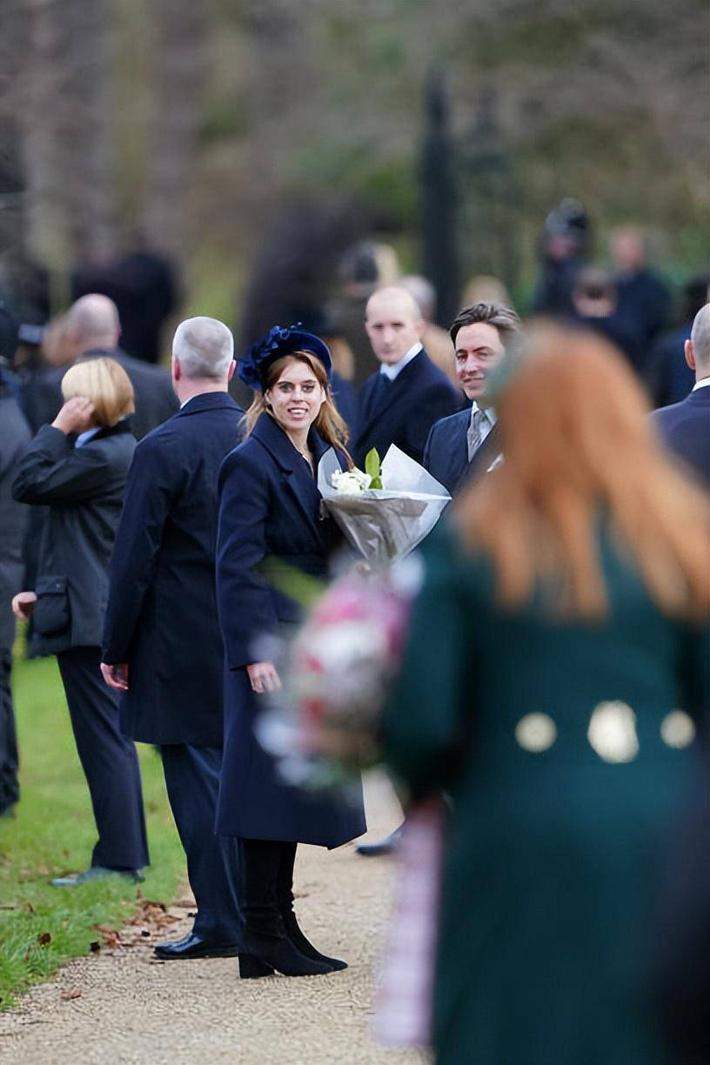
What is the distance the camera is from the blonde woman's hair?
819 centimetres

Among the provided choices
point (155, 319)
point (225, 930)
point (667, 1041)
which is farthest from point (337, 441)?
point (155, 319)

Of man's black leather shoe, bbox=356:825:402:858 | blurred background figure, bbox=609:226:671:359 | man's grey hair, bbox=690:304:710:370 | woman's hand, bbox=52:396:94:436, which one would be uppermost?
blurred background figure, bbox=609:226:671:359

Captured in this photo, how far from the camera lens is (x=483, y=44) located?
30.0 metres

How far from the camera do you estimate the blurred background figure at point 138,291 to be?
2138 cm

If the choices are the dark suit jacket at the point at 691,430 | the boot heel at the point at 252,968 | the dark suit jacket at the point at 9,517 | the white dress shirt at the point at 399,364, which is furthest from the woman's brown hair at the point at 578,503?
the dark suit jacket at the point at 9,517

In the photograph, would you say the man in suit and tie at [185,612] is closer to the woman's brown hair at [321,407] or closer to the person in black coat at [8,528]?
the woman's brown hair at [321,407]

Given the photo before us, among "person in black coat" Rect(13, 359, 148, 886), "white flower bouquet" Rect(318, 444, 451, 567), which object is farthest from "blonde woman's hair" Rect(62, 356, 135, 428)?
"white flower bouquet" Rect(318, 444, 451, 567)

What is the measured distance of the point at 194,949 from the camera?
730 centimetres

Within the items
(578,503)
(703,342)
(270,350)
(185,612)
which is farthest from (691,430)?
(578,503)

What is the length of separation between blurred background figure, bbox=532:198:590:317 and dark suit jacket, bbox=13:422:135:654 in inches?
412

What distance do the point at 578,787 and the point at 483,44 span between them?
27338mm

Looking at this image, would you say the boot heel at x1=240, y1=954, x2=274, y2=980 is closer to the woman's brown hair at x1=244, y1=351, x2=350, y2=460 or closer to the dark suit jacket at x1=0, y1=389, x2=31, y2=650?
the woman's brown hair at x1=244, y1=351, x2=350, y2=460

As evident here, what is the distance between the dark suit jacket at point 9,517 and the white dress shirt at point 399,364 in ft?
4.97

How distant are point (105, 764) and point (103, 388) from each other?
145 centimetres
